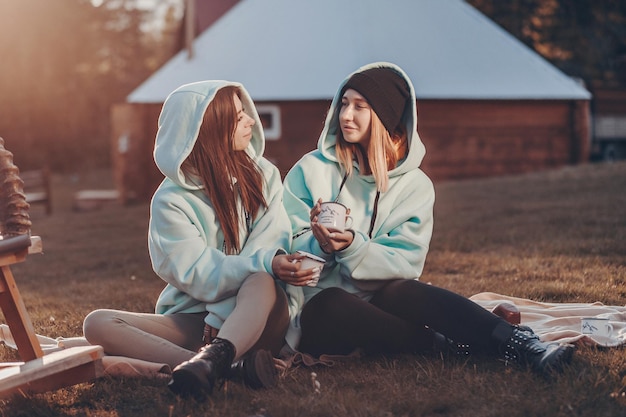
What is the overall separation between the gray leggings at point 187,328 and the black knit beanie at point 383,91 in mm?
1011

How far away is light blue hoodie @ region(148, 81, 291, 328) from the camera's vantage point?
3.70 meters

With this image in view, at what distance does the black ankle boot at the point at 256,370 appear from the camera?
3443mm

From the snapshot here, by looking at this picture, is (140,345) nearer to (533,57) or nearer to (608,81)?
(533,57)

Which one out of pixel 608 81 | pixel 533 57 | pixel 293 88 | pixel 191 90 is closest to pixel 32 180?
pixel 293 88

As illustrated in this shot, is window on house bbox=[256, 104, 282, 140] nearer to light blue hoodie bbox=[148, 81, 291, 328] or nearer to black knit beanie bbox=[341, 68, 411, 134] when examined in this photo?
black knit beanie bbox=[341, 68, 411, 134]

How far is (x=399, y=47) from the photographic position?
15586mm

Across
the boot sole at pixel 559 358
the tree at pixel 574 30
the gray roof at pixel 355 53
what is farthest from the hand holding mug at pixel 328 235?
the tree at pixel 574 30

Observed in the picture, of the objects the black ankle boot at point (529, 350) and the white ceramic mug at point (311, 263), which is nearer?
the black ankle boot at point (529, 350)

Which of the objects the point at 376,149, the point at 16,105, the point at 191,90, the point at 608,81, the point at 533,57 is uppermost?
the point at 191,90

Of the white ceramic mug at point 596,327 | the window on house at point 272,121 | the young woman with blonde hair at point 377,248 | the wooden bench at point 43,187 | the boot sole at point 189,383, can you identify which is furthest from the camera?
the wooden bench at point 43,187

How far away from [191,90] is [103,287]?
340 centimetres

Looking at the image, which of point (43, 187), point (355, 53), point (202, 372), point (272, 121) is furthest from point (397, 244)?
point (43, 187)

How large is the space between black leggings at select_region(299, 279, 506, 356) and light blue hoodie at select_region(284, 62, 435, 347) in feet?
0.32

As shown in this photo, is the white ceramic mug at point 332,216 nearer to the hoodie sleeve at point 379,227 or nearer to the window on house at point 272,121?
the hoodie sleeve at point 379,227
